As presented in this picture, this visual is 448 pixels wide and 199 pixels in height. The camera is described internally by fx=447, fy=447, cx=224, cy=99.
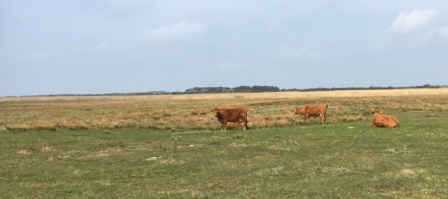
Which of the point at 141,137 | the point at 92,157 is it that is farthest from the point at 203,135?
the point at 92,157

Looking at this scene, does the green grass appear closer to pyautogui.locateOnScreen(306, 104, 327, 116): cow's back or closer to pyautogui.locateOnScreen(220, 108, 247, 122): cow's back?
A: pyautogui.locateOnScreen(220, 108, 247, 122): cow's back

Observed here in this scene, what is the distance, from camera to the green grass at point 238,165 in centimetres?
1111

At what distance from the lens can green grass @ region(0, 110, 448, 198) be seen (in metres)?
11.1

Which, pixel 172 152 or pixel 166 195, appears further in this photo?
pixel 172 152

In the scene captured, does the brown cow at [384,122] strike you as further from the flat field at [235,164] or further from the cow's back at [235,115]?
the cow's back at [235,115]

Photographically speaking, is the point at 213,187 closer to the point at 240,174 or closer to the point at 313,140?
the point at 240,174

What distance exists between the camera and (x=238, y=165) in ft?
50.3

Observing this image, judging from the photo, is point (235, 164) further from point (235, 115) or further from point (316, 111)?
point (316, 111)

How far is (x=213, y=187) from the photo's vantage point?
38.8ft

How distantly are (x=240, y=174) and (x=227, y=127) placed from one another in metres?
16.1

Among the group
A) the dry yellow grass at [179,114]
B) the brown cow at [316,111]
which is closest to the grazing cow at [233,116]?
the dry yellow grass at [179,114]

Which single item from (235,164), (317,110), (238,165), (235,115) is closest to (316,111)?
(317,110)

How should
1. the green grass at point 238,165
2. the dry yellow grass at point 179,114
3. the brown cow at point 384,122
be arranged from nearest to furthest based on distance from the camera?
1. the green grass at point 238,165
2. the brown cow at point 384,122
3. the dry yellow grass at point 179,114

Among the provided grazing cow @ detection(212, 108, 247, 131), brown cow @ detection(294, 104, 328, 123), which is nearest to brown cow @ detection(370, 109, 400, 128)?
brown cow @ detection(294, 104, 328, 123)
